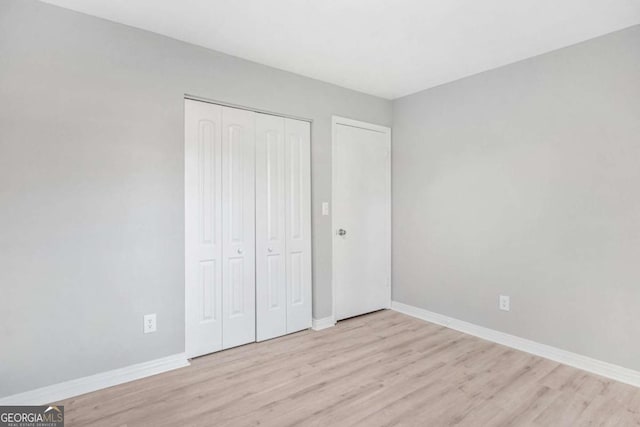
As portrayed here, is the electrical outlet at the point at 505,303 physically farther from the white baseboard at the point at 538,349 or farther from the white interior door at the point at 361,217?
the white interior door at the point at 361,217

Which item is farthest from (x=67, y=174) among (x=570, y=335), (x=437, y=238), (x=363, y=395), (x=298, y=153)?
(x=570, y=335)

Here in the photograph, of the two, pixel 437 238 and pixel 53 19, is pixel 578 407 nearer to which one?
pixel 437 238

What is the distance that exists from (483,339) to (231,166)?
2.78m

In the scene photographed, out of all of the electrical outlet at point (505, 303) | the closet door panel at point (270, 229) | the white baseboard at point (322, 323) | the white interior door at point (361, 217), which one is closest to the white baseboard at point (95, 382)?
the closet door panel at point (270, 229)

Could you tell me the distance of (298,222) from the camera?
3277mm

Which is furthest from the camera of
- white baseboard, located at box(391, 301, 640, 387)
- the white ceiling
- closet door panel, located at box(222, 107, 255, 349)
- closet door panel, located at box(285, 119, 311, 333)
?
closet door panel, located at box(285, 119, 311, 333)

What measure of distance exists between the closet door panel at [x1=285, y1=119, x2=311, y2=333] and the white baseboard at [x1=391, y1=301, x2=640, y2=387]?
1349 mm

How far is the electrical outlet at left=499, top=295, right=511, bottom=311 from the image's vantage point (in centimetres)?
299

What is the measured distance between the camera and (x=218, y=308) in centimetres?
278

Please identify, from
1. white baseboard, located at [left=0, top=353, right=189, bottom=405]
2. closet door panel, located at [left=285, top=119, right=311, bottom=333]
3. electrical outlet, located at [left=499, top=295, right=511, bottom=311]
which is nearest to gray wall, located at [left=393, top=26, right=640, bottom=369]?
electrical outlet, located at [left=499, top=295, right=511, bottom=311]

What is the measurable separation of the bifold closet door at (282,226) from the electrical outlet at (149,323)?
86 cm

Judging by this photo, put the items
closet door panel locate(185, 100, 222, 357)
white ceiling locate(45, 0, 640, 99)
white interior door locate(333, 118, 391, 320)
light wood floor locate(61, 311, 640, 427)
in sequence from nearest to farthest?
light wood floor locate(61, 311, 640, 427) → white ceiling locate(45, 0, 640, 99) → closet door panel locate(185, 100, 222, 357) → white interior door locate(333, 118, 391, 320)

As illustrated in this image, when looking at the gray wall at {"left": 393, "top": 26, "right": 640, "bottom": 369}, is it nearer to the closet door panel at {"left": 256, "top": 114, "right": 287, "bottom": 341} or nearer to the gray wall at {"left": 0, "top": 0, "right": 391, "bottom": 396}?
the closet door panel at {"left": 256, "top": 114, "right": 287, "bottom": 341}

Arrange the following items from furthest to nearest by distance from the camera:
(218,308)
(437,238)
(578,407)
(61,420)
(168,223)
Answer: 1. (437,238)
2. (218,308)
3. (168,223)
4. (578,407)
5. (61,420)
